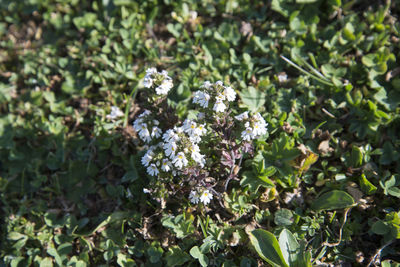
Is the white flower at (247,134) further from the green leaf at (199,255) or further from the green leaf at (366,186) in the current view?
the green leaf at (366,186)

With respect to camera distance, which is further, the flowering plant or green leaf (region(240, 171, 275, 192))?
green leaf (region(240, 171, 275, 192))

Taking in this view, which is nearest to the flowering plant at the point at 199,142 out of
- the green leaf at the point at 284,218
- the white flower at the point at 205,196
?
the white flower at the point at 205,196

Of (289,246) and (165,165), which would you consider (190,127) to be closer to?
(165,165)

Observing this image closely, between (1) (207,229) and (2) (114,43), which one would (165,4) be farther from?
(1) (207,229)

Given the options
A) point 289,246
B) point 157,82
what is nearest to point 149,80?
point 157,82

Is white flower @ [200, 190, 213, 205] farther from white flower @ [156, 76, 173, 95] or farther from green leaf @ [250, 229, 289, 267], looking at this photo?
white flower @ [156, 76, 173, 95]

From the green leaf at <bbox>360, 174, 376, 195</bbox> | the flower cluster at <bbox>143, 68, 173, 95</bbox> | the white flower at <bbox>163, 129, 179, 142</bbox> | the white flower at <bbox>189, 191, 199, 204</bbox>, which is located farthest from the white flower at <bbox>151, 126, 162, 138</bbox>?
the green leaf at <bbox>360, 174, 376, 195</bbox>

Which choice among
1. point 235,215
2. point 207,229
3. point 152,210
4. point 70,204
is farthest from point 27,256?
point 235,215
